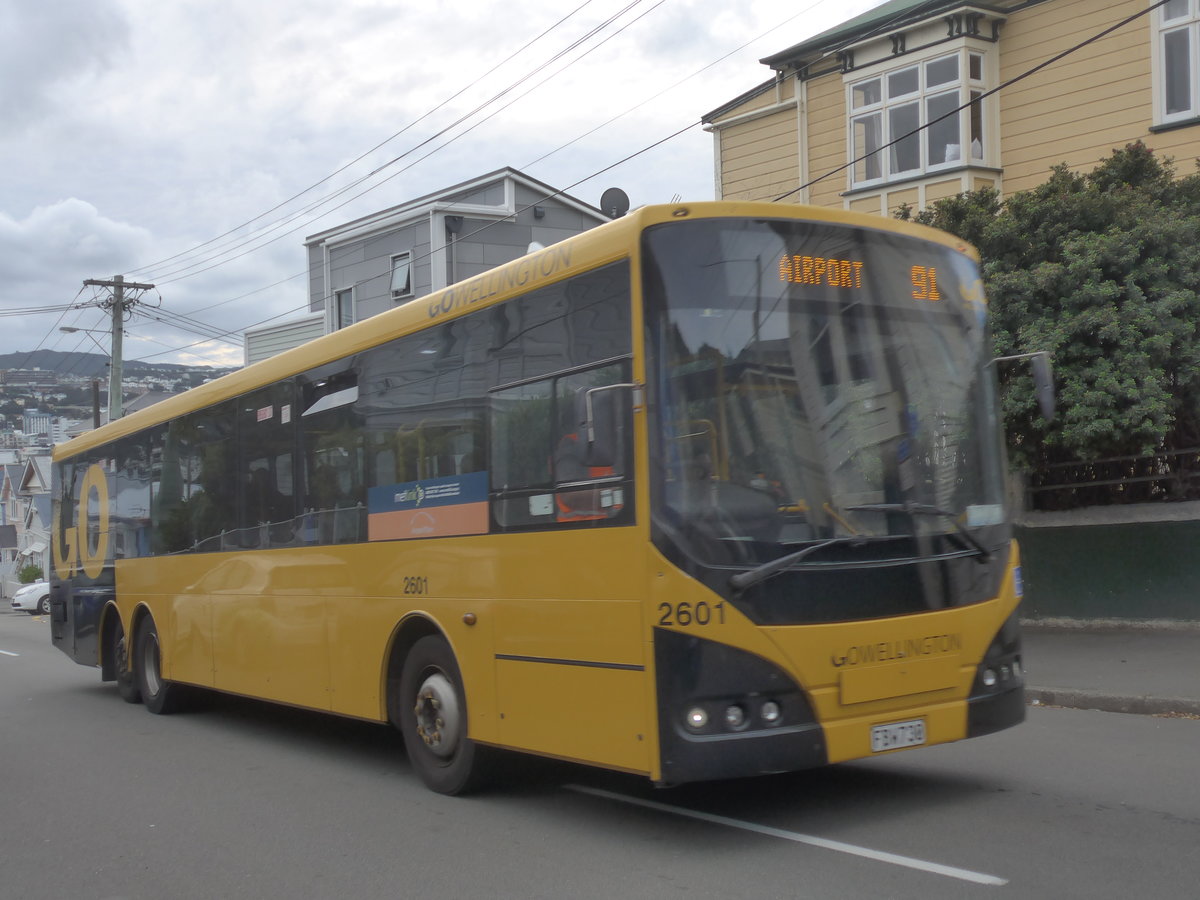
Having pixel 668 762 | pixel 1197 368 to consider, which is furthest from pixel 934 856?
pixel 1197 368

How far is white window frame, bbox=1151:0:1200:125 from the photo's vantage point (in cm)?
1695

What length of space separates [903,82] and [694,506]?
15934mm

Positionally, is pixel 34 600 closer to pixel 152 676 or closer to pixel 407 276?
pixel 407 276

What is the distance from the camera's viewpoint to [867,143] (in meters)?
20.8

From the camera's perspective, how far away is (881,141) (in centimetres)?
2048

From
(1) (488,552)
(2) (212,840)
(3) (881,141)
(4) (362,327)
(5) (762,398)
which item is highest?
(3) (881,141)

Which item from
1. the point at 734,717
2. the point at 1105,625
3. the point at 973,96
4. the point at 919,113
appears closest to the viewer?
the point at 734,717

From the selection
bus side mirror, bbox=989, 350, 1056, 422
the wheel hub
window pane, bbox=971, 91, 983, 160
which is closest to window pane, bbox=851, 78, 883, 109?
window pane, bbox=971, 91, 983, 160

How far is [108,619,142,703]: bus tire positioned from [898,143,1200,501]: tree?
959 cm

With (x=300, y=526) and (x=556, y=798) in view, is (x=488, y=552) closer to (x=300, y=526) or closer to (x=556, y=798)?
(x=556, y=798)

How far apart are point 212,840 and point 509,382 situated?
10.1 ft

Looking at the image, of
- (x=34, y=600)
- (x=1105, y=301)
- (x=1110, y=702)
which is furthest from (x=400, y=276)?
(x=1110, y=702)

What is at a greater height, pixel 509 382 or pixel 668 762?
pixel 509 382

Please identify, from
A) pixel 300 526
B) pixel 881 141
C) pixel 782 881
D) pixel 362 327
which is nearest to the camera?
pixel 782 881
